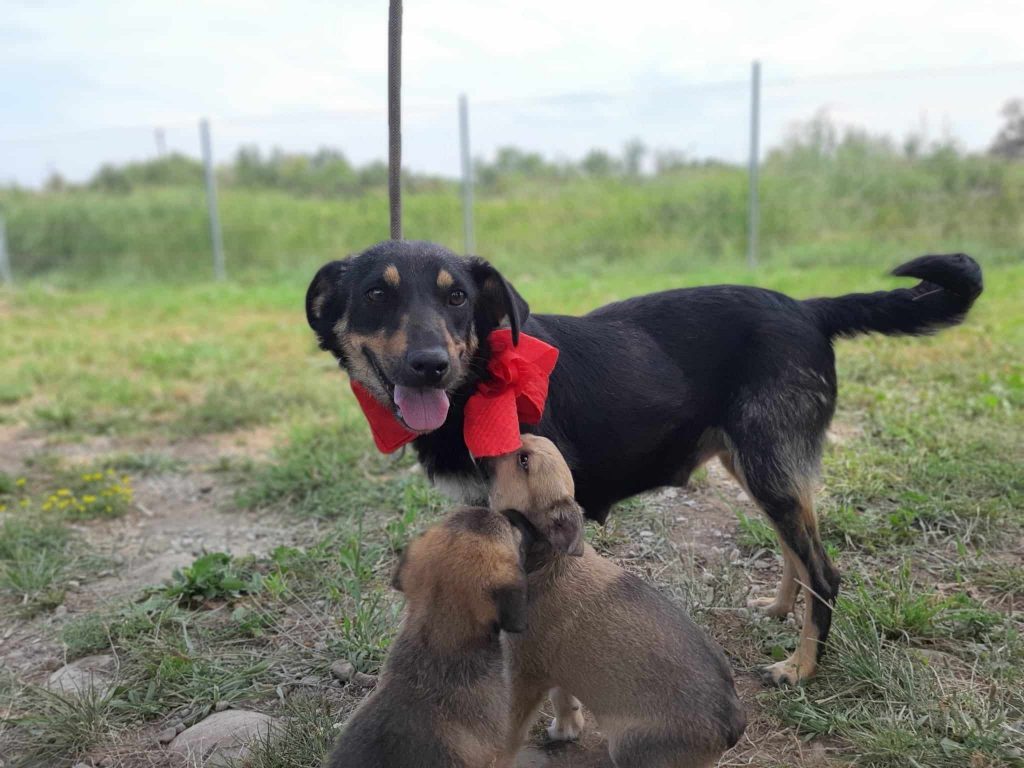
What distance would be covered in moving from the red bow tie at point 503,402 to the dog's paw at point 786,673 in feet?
4.29

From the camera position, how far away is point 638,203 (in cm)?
1476

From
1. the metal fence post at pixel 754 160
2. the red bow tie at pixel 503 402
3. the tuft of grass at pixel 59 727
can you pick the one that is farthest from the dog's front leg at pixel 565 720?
the metal fence post at pixel 754 160

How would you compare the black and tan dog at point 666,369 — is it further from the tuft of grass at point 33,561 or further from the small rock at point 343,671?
the tuft of grass at point 33,561

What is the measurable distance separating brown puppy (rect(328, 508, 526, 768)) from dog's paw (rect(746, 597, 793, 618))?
1500 mm

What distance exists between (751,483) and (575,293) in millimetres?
7782

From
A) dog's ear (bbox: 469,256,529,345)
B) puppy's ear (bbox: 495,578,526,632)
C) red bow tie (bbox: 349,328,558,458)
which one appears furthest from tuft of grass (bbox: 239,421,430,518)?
Result: puppy's ear (bbox: 495,578,526,632)

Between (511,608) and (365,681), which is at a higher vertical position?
(511,608)

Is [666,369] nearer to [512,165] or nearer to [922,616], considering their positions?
[922,616]

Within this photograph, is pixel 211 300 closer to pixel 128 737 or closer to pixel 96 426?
pixel 96 426

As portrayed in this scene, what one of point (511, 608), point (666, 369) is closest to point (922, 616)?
point (666, 369)

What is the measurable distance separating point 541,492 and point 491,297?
3.04 feet

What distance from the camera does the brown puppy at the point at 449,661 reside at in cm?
229

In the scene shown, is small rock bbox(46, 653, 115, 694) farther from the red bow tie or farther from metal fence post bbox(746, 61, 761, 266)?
metal fence post bbox(746, 61, 761, 266)

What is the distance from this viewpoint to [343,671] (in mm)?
3287
